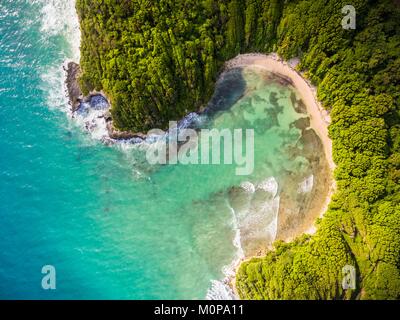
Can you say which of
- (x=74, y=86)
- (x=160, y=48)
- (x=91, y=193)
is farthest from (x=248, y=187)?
(x=74, y=86)

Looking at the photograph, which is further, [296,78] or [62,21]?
[296,78]

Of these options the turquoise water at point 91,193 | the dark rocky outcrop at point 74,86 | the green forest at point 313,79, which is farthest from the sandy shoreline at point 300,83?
the dark rocky outcrop at point 74,86

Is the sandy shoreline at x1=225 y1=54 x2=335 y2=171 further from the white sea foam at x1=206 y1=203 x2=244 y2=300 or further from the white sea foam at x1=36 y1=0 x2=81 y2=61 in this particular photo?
the white sea foam at x1=36 y1=0 x2=81 y2=61

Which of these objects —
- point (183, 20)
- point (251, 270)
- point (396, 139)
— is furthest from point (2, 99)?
point (396, 139)

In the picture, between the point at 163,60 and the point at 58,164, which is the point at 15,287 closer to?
the point at 58,164

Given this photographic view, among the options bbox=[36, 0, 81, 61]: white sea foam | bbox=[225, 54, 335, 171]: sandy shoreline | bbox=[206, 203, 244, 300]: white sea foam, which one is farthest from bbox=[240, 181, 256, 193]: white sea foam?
bbox=[36, 0, 81, 61]: white sea foam

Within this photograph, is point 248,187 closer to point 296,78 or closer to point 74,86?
point 296,78

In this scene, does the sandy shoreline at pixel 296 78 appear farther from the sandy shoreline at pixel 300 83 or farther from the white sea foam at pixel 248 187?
the white sea foam at pixel 248 187
